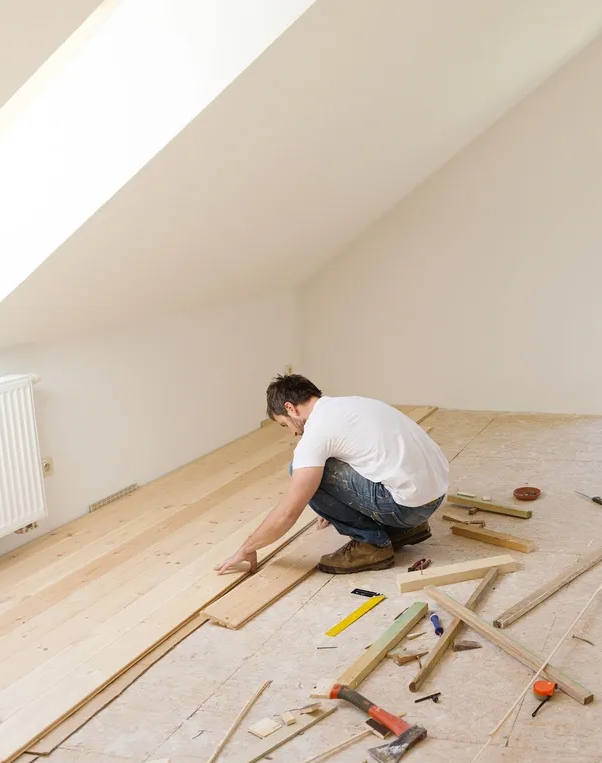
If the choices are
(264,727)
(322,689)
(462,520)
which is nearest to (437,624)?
(322,689)

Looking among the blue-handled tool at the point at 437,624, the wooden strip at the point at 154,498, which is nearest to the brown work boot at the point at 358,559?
the blue-handled tool at the point at 437,624

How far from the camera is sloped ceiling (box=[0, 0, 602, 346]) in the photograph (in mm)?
3201

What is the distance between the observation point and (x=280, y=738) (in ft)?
7.77

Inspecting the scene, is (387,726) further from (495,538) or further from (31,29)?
(31,29)

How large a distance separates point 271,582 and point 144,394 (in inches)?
73.7

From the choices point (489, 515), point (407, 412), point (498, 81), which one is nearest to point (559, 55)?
point (498, 81)

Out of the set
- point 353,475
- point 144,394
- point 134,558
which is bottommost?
point 134,558

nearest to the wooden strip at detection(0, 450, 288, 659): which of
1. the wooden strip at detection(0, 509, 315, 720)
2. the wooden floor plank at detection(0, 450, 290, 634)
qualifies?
the wooden floor plank at detection(0, 450, 290, 634)

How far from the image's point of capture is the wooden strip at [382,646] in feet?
8.62

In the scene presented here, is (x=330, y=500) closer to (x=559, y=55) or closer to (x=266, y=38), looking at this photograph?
(x=266, y=38)

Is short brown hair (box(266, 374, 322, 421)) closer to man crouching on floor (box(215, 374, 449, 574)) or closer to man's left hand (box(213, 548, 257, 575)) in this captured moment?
man crouching on floor (box(215, 374, 449, 574))

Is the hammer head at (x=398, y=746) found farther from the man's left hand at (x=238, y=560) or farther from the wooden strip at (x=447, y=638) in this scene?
the man's left hand at (x=238, y=560)

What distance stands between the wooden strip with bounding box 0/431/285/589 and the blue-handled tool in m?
1.80

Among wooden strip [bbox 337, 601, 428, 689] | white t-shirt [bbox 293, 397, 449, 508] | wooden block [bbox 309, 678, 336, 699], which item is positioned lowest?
wooden block [bbox 309, 678, 336, 699]
